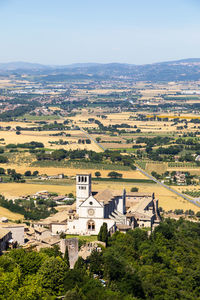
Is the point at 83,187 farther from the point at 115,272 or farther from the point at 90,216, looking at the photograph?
the point at 115,272

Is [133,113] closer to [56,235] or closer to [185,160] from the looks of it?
[185,160]

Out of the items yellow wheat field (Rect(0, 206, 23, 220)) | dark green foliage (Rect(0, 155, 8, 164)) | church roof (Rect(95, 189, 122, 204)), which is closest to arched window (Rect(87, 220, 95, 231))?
church roof (Rect(95, 189, 122, 204))

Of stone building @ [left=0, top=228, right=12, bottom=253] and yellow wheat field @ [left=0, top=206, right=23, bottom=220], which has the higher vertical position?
stone building @ [left=0, top=228, right=12, bottom=253]

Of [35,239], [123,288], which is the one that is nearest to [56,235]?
[35,239]

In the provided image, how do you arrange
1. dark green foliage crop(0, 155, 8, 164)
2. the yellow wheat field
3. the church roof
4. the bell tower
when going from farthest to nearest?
dark green foliage crop(0, 155, 8, 164) < the yellow wheat field < the bell tower < the church roof

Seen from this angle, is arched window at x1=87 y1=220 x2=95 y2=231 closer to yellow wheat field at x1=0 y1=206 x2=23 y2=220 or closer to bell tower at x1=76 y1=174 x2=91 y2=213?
bell tower at x1=76 y1=174 x2=91 y2=213

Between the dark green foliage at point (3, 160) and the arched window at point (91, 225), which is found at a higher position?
the arched window at point (91, 225)

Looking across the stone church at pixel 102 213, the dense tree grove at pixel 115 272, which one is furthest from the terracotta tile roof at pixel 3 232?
the stone church at pixel 102 213

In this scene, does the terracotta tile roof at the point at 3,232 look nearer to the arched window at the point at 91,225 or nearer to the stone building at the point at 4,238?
A: the stone building at the point at 4,238
